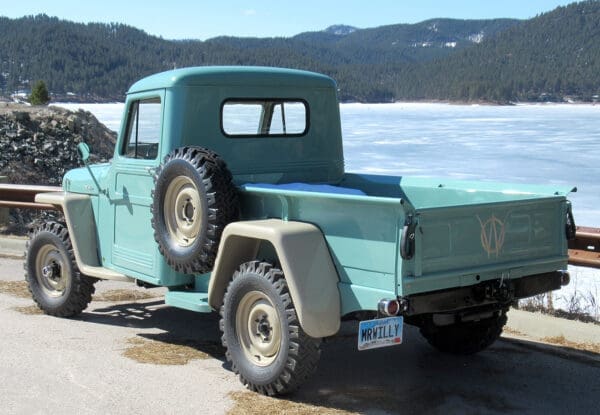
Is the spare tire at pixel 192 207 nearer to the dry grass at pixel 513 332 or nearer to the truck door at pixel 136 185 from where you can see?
the truck door at pixel 136 185

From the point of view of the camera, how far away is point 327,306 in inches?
191

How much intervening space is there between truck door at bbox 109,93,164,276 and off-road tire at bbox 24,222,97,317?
620 millimetres

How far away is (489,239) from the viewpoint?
5020mm

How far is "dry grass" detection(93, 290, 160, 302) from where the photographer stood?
27.5 ft

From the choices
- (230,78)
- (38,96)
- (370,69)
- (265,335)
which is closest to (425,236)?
(265,335)

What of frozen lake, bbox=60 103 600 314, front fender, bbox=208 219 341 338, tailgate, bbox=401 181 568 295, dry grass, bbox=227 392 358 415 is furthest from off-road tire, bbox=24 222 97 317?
frozen lake, bbox=60 103 600 314

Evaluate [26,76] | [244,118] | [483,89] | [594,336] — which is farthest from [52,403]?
[26,76]

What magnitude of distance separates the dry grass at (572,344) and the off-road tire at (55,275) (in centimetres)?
397

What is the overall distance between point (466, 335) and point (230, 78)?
2.67 m

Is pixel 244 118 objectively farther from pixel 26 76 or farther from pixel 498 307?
pixel 26 76

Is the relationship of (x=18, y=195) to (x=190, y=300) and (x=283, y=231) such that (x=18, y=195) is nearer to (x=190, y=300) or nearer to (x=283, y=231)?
(x=190, y=300)

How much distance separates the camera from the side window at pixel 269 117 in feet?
21.4

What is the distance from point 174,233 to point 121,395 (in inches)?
47.7

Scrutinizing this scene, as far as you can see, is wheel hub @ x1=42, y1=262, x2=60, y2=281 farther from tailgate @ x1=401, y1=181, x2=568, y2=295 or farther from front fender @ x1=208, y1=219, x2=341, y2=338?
tailgate @ x1=401, y1=181, x2=568, y2=295
